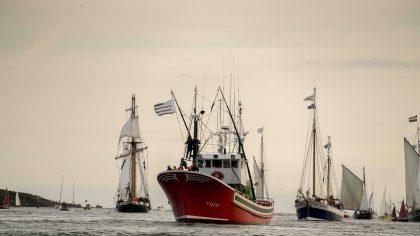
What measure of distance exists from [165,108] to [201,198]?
455 inches

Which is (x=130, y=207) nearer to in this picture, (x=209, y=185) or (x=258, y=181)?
(x=258, y=181)

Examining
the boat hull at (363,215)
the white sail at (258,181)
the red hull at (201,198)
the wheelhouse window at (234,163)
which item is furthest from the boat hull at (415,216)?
the red hull at (201,198)

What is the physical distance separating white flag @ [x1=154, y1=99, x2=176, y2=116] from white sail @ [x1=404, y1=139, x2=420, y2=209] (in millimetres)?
87366

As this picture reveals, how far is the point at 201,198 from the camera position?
86250 mm

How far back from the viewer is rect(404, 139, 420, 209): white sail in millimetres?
167875

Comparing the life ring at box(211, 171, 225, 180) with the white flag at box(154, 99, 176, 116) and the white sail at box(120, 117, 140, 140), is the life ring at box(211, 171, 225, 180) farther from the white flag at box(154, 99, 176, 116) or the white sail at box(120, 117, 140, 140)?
the white sail at box(120, 117, 140, 140)

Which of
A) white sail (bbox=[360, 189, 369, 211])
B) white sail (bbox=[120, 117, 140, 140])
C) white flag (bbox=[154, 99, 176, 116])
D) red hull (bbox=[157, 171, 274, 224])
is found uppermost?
white sail (bbox=[120, 117, 140, 140])

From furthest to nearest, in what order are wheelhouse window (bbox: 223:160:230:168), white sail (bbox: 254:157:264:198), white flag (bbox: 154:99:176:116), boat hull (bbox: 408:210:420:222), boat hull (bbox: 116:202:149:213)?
boat hull (bbox: 116:202:149:213), boat hull (bbox: 408:210:420:222), white sail (bbox: 254:157:264:198), wheelhouse window (bbox: 223:160:230:168), white flag (bbox: 154:99:176:116)

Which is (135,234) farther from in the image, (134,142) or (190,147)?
(134,142)

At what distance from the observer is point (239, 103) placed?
121188 mm

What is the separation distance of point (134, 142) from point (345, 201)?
50.5 metres

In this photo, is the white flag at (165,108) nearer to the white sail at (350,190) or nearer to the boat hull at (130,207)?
the boat hull at (130,207)

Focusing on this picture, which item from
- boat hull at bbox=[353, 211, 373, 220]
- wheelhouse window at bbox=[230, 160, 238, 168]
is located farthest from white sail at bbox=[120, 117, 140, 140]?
wheelhouse window at bbox=[230, 160, 238, 168]

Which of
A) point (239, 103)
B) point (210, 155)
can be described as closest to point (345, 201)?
point (239, 103)
